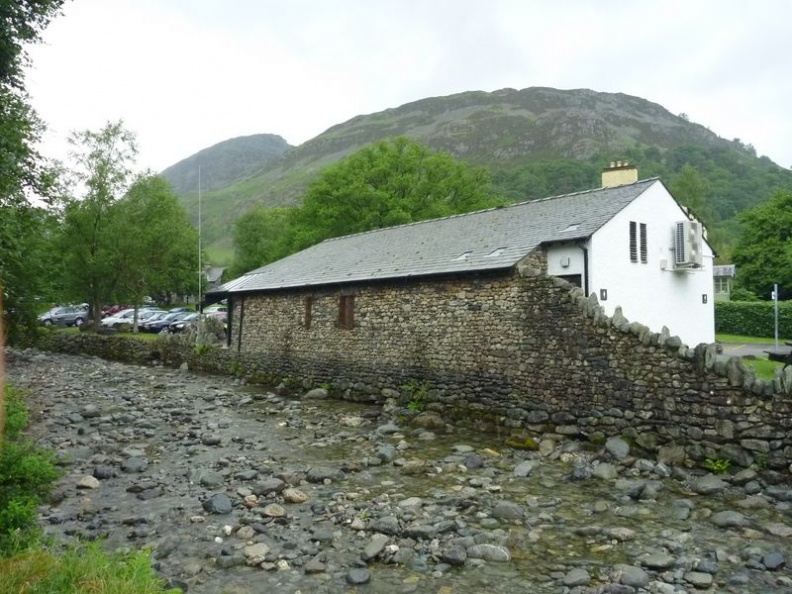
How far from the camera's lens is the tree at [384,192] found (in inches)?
1419

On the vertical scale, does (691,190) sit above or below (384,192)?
above

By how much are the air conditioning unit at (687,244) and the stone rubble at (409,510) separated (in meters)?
8.64

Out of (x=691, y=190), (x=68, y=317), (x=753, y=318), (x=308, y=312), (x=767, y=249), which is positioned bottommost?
(x=753, y=318)

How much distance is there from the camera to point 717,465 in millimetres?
9172

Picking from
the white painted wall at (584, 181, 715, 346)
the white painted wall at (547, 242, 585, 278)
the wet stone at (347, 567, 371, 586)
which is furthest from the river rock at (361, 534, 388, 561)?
the white painted wall at (584, 181, 715, 346)

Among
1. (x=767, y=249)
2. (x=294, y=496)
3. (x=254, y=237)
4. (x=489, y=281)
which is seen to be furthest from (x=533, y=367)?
(x=254, y=237)

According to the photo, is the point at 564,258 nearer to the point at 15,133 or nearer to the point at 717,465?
the point at 717,465

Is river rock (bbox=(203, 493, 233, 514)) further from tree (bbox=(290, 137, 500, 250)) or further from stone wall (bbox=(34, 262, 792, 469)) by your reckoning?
tree (bbox=(290, 137, 500, 250))

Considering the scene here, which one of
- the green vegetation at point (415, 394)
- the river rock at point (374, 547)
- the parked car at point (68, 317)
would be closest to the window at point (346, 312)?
the green vegetation at point (415, 394)

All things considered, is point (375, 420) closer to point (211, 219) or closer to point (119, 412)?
point (119, 412)

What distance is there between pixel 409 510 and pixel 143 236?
3199 cm

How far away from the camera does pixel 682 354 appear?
9.80 metres

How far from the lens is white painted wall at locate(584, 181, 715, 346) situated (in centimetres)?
1516

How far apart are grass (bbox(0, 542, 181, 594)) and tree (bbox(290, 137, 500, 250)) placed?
31.3 meters
